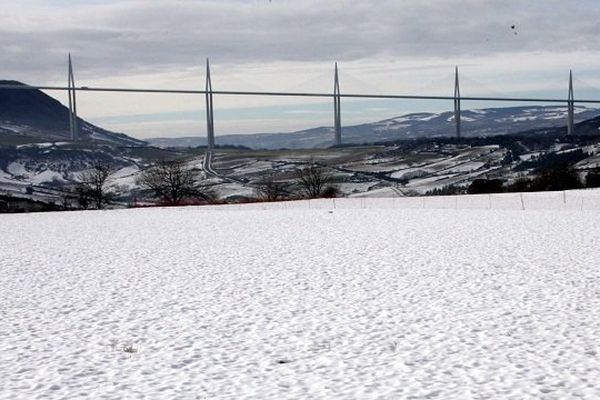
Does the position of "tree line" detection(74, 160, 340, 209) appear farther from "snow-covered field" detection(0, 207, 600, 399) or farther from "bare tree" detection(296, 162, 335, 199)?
"snow-covered field" detection(0, 207, 600, 399)

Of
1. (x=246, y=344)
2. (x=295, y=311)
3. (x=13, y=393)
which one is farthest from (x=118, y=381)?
(x=295, y=311)

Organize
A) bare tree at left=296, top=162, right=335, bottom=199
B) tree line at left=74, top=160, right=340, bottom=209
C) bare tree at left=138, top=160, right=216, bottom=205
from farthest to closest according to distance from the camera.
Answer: bare tree at left=296, top=162, right=335, bottom=199
bare tree at left=138, top=160, right=216, bottom=205
tree line at left=74, top=160, right=340, bottom=209

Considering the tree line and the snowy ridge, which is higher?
the tree line

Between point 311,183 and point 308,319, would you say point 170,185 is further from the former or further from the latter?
point 308,319

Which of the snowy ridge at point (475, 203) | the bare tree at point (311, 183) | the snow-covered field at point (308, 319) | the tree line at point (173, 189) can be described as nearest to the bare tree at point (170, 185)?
the tree line at point (173, 189)

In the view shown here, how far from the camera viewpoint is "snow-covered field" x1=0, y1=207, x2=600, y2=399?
27.2ft

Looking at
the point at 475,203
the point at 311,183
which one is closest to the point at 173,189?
the point at 311,183

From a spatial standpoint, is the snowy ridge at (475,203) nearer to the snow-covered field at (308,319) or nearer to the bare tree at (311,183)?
the snow-covered field at (308,319)

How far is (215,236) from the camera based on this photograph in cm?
2762

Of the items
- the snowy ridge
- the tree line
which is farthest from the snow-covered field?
the tree line

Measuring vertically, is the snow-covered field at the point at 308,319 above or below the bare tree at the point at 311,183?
below

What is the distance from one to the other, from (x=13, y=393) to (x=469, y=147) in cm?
16082

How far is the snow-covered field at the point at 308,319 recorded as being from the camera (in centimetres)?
828

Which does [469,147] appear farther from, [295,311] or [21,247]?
[295,311]
